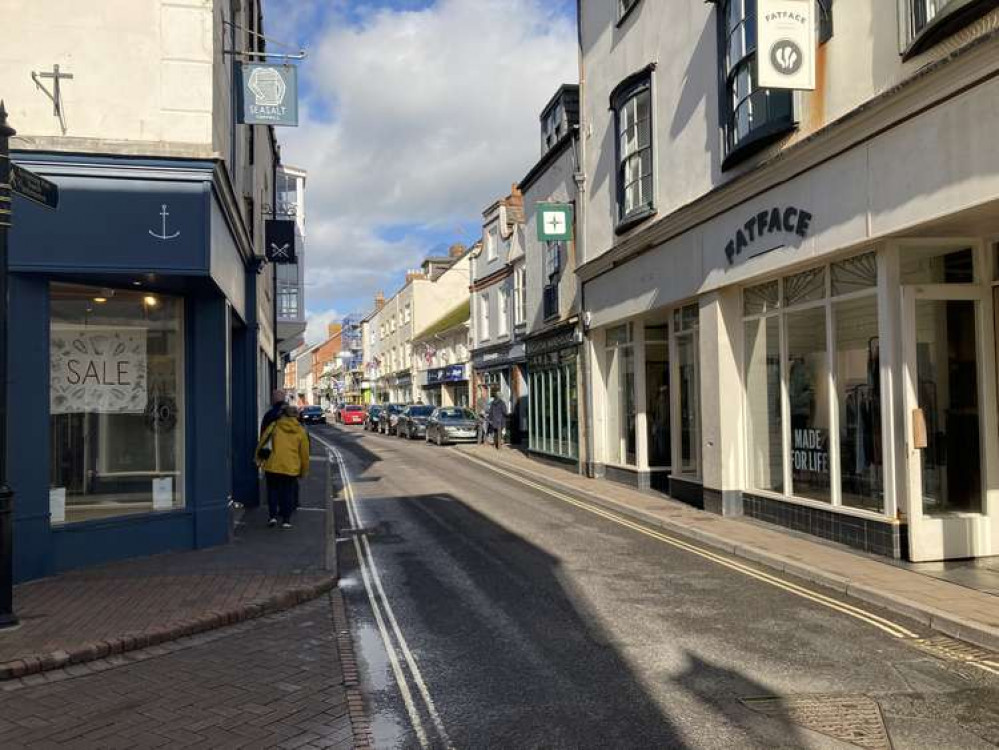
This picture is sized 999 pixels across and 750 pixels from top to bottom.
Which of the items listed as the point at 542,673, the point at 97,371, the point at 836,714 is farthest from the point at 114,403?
the point at 836,714

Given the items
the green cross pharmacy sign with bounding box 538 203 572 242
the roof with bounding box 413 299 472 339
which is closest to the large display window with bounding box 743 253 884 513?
the green cross pharmacy sign with bounding box 538 203 572 242

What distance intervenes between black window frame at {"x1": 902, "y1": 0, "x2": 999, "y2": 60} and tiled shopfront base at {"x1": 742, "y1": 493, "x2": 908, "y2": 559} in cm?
469

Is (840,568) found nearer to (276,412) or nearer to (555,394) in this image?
(276,412)

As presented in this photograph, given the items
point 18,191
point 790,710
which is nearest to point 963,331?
point 790,710

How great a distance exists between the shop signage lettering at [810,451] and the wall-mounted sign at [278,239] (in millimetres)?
11568

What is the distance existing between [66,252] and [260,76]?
3.78 m

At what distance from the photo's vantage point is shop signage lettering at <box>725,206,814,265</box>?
944 centimetres

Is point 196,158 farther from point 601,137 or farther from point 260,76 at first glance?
point 601,137

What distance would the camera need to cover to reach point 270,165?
21031 millimetres

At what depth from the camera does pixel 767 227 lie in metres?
10.2

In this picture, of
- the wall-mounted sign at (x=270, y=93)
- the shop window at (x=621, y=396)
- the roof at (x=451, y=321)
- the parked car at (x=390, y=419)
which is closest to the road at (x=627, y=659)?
the wall-mounted sign at (x=270, y=93)

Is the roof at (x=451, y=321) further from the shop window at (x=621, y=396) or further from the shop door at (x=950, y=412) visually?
the shop door at (x=950, y=412)

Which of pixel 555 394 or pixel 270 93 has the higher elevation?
pixel 270 93

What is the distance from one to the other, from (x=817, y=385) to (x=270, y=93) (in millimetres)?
7895
